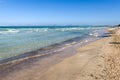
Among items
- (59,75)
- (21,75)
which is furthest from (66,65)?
(21,75)

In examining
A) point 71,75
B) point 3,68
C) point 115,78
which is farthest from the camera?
point 3,68

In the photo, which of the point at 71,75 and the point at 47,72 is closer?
the point at 71,75

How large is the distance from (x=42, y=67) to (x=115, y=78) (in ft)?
13.8

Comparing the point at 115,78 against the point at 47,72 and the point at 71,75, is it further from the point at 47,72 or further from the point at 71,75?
the point at 47,72

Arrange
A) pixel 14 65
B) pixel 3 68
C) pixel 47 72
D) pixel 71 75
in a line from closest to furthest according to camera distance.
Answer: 1. pixel 71 75
2. pixel 47 72
3. pixel 3 68
4. pixel 14 65

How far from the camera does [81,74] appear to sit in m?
8.04

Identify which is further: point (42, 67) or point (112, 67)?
point (42, 67)

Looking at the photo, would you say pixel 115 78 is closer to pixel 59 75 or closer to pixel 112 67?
pixel 112 67

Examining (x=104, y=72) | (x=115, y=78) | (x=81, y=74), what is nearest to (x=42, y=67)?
(x=81, y=74)

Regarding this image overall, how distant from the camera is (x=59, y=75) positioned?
26.4 ft

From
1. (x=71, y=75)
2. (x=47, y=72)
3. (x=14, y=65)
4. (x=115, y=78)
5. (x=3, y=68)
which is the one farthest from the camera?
(x=14, y=65)

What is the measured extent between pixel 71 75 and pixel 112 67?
228 cm

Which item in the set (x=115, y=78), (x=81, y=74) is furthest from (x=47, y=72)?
(x=115, y=78)

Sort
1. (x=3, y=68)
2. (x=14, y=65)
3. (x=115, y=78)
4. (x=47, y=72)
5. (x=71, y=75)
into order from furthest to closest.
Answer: (x=14, y=65)
(x=3, y=68)
(x=47, y=72)
(x=71, y=75)
(x=115, y=78)
